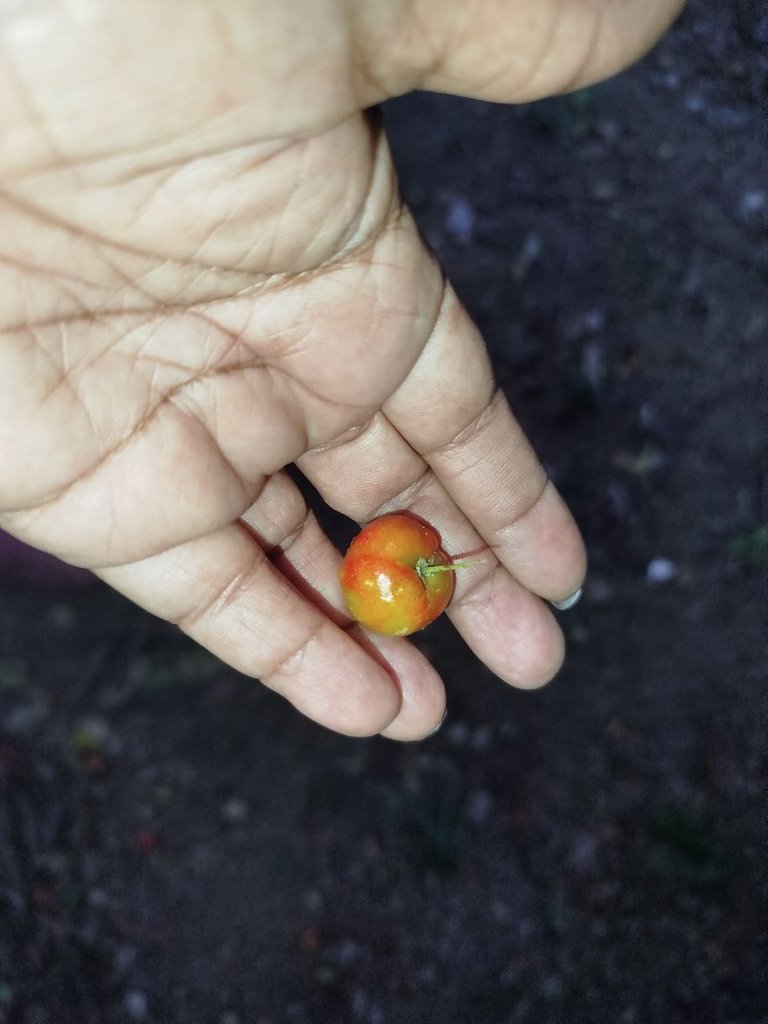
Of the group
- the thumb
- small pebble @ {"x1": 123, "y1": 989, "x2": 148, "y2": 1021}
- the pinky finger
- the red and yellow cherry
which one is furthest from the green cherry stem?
small pebble @ {"x1": 123, "y1": 989, "x2": 148, "y2": 1021}

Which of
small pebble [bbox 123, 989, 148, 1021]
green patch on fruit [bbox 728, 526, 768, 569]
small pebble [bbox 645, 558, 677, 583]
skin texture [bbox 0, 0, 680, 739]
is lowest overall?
green patch on fruit [bbox 728, 526, 768, 569]

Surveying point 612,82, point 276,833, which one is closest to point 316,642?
point 276,833

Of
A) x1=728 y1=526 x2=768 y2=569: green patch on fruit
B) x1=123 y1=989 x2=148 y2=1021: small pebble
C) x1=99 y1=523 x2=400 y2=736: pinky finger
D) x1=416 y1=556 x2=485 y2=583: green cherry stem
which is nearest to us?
x1=99 y1=523 x2=400 y2=736: pinky finger

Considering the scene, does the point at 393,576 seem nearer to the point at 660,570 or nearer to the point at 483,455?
the point at 483,455

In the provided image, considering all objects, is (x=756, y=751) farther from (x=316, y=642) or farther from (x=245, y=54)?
(x=245, y=54)

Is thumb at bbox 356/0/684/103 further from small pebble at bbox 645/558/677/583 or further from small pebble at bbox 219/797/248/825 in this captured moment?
small pebble at bbox 219/797/248/825
